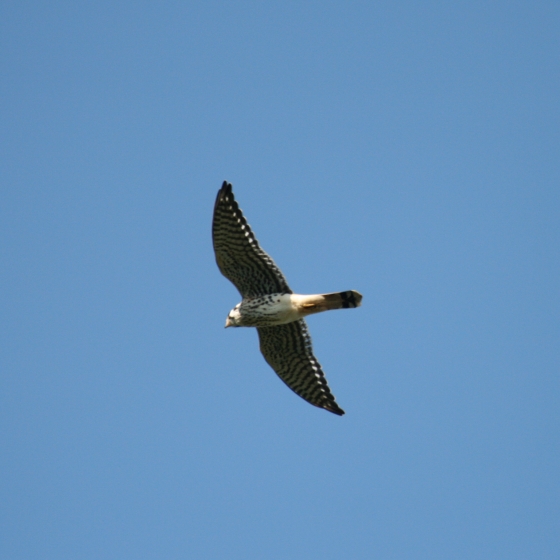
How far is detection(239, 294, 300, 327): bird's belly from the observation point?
12398 millimetres

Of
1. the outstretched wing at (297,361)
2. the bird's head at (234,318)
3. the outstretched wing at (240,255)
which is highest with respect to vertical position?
the outstretched wing at (240,255)

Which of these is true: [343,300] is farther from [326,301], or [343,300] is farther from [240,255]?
[240,255]

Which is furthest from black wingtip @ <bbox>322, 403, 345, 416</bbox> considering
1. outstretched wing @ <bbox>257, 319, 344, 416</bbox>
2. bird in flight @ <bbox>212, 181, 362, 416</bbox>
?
bird in flight @ <bbox>212, 181, 362, 416</bbox>

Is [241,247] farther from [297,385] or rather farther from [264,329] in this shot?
[297,385]

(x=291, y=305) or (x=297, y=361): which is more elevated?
(x=291, y=305)

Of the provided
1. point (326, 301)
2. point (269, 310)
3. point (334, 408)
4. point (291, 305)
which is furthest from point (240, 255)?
point (334, 408)

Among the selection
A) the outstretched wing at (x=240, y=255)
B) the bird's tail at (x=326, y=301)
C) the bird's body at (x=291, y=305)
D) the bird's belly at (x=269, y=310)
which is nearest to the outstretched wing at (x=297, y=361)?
the bird's belly at (x=269, y=310)

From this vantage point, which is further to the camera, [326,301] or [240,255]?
[326,301]

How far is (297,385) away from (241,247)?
274 centimetres

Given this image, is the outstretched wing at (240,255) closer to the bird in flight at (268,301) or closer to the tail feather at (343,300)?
the bird in flight at (268,301)

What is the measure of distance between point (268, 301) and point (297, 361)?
1.44m

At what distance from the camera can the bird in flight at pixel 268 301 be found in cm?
1198

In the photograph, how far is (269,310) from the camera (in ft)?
40.8

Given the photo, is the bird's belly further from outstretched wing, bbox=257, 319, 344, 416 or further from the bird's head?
outstretched wing, bbox=257, 319, 344, 416
